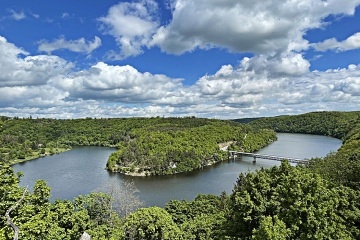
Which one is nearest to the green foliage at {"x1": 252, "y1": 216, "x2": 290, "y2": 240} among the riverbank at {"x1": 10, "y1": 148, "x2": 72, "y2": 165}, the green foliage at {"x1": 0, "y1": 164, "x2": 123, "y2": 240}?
the green foliage at {"x1": 0, "y1": 164, "x2": 123, "y2": 240}

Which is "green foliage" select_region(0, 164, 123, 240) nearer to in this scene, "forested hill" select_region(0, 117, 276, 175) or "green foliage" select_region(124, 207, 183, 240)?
"green foliage" select_region(124, 207, 183, 240)

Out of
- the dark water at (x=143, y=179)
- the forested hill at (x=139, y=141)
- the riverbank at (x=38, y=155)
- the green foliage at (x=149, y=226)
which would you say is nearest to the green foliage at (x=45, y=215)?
the green foliage at (x=149, y=226)

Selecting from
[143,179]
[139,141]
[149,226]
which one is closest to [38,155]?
[139,141]

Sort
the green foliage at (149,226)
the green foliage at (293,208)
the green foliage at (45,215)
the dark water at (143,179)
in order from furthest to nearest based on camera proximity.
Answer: the dark water at (143,179) < the green foliage at (149,226) < the green foliage at (293,208) < the green foliage at (45,215)

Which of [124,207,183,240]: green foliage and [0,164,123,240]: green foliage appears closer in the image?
[0,164,123,240]: green foliage

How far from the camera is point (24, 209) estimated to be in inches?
586

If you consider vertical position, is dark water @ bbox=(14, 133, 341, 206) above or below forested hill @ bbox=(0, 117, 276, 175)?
below

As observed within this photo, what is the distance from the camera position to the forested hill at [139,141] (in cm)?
8450

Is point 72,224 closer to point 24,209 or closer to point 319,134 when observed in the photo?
→ point 24,209

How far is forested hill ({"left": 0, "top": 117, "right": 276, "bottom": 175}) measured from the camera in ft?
277

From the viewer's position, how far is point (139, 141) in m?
99.4

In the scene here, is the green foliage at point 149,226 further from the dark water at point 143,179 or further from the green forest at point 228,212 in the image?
the dark water at point 143,179

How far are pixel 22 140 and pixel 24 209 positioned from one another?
138924 mm

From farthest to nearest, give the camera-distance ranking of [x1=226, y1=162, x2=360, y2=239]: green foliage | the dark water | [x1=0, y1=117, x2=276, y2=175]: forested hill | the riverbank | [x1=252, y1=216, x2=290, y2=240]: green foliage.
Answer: the riverbank, [x1=0, y1=117, x2=276, y2=175]: forested hill, the dark water, [x1=226, y1=162, x2=360, y2=239]: green foliage, [x1=252, y1=216, x2=290, y2=240]: green foliage
